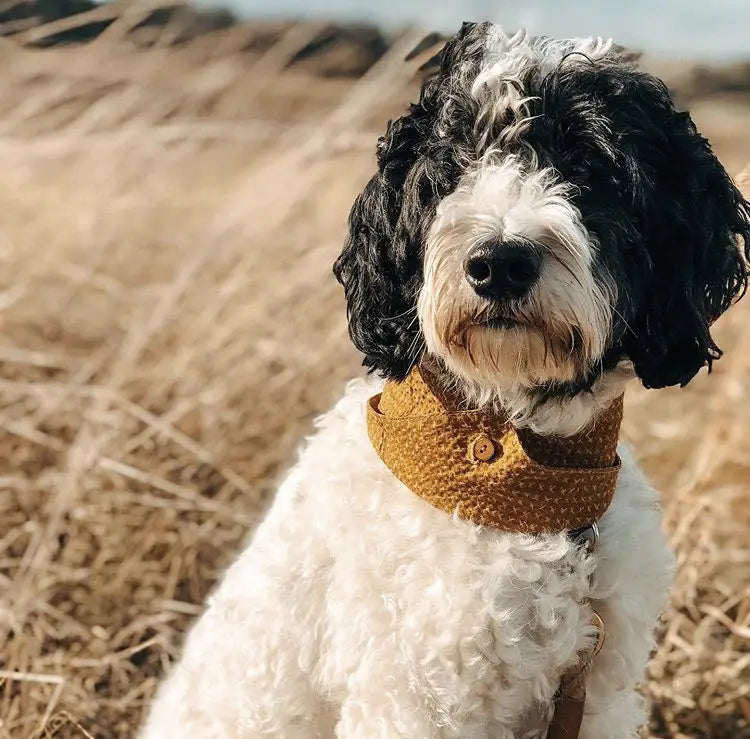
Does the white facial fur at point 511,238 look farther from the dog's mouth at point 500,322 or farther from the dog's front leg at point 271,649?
the dog's front leg at point 271,649

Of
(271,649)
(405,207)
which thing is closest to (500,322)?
(405,207)

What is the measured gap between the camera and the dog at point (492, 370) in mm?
2186

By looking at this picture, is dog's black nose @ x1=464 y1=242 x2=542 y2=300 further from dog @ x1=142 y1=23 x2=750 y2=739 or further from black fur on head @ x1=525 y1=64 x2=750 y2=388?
black fur on head @ x1=525 y1=64 x2=750 y2=388

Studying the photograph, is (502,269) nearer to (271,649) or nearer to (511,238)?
(511,238)

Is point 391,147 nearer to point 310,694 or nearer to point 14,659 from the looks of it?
point 310,694

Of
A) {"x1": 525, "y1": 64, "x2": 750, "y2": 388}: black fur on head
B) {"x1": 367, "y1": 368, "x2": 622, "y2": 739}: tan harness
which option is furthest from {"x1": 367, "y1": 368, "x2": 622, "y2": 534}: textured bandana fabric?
{"x1": 525, "y1": 64, "x2": 750, "y2": 388}: black fur on head

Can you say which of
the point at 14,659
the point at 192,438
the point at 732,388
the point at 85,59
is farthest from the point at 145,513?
the point at 732,388

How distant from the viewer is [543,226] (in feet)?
6.86

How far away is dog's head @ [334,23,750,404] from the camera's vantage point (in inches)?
83.7

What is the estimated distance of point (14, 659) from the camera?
3.87m

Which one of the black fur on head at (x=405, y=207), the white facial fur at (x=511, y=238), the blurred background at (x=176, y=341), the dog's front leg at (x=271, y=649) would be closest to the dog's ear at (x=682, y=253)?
the white facial fur at (x=511, y=238)

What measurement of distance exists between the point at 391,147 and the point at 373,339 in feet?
1.42

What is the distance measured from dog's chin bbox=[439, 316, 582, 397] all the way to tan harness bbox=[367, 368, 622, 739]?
0.14 metres

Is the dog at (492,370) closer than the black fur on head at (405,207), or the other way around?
the dog at (492,370)
